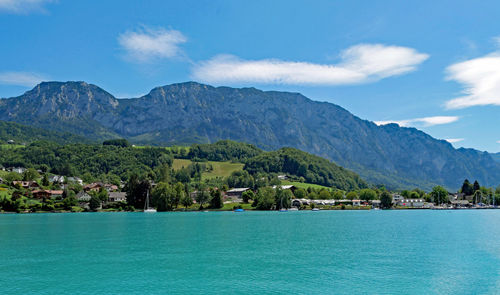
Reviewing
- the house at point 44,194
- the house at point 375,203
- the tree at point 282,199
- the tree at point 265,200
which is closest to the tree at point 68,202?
the house at point 44,194

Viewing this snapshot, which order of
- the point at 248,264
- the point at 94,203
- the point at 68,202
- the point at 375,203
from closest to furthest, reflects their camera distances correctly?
the point at 248,264 → the point at 68,202 → the point at 94,203 → the point at 375,203

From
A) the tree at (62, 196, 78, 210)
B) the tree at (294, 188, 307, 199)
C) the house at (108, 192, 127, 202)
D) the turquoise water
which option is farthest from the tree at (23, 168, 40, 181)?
the turquoise water

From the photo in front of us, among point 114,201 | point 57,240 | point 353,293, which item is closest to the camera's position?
point 353,293

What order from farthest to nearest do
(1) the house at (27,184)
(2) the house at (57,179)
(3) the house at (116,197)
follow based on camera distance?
(2) the house at (57,179), (3) the house at (116,197), (1) the house at (27,184)

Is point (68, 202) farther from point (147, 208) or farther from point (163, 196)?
point (163, 196)

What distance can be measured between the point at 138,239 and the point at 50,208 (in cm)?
8686

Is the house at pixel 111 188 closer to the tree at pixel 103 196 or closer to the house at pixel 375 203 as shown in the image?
the tree at pixel 103 196

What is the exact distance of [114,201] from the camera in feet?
520

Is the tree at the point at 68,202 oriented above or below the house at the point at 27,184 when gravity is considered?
below

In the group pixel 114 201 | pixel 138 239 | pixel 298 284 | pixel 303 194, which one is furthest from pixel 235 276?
pixel 303 194

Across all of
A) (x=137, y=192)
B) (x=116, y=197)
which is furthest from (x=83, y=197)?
(x=137, y=192)

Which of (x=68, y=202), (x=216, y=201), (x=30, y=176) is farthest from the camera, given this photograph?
(x=30, y=176)

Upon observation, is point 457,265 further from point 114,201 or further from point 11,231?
point 114,201

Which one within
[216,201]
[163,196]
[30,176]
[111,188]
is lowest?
[216,201]
